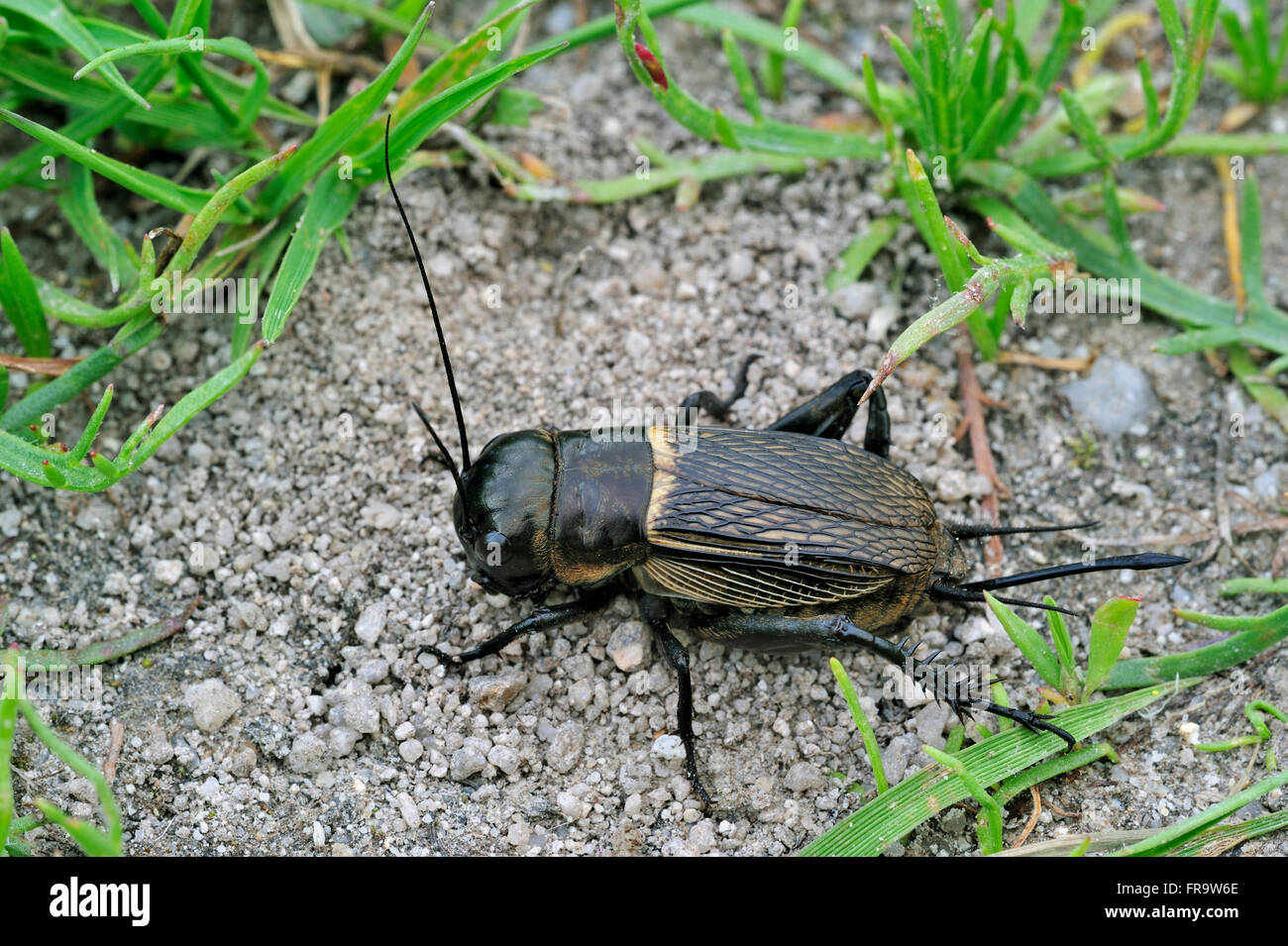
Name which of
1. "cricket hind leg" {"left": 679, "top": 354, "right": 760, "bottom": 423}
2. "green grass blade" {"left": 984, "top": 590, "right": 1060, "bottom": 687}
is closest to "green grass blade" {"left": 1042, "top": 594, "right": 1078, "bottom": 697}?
"green grass blade" {"left": 984, "top": 590, "right": 1060, "bottom": 687}

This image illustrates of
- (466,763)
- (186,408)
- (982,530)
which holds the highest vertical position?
(186,408)

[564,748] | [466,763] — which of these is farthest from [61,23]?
[564,748]

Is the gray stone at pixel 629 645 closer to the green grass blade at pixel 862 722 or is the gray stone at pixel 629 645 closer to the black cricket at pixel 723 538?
the black cricket at pixel 723 538

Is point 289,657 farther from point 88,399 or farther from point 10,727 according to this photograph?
point 88,399

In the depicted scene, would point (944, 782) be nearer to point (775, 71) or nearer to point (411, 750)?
point (411, 750)

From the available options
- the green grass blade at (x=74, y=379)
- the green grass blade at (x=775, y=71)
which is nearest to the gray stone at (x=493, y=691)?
the green grass blade at (x=74, y=379)
